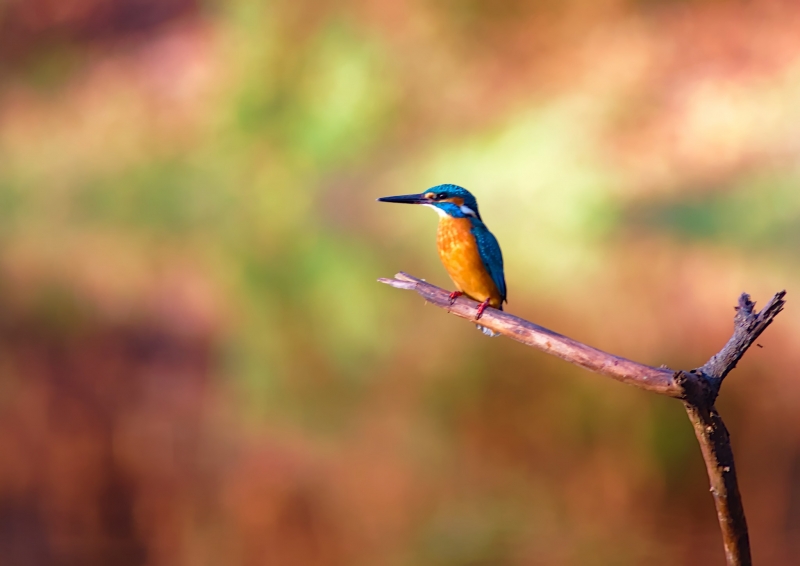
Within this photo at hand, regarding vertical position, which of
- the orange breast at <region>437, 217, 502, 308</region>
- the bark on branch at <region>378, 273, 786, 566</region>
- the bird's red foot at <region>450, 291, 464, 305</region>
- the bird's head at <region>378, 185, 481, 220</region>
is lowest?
the bark on branch at <region>378, 273, 786, 566</region>

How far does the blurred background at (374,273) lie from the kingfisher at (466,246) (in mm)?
1228

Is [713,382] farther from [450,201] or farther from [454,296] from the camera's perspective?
[450,201]

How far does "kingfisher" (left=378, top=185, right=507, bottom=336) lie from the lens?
2.10 metres

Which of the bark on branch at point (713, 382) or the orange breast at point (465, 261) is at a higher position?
the orange breast at point (465, 261)

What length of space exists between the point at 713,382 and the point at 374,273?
3.60m

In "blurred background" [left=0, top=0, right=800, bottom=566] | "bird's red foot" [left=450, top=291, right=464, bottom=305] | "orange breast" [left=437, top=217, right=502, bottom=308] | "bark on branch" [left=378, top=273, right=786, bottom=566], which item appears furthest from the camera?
"blurred background" [left=0, top=0, right=800, bottom=566]

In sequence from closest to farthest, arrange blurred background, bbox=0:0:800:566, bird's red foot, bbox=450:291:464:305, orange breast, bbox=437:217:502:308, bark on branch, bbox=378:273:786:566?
bark on branch, bbox=378:273:786:566
bird's red foot, bbox=450:291:464:305
orange breast, bbox=437:217:502:308
blurred background, bbox=0:0:800:566

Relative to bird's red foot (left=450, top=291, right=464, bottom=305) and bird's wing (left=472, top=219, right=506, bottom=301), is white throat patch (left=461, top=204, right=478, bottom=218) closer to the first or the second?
bird's wing (left=472, top=219, right=506, bottom=301)

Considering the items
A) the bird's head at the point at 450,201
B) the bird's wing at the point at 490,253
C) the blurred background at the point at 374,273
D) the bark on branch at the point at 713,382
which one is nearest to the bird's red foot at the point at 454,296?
the bird's wing at the point at 490,253

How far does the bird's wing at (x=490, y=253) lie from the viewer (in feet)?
6.92

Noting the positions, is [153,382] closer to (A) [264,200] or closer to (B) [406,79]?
(A) [264,200]

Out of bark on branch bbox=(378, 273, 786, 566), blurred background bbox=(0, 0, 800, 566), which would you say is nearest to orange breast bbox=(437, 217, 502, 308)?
bark on branch bbox=(378, 273, 786, 566)

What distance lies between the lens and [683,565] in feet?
8.70

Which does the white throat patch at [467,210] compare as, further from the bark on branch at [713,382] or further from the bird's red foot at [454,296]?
the bark on branch at [713,382]
